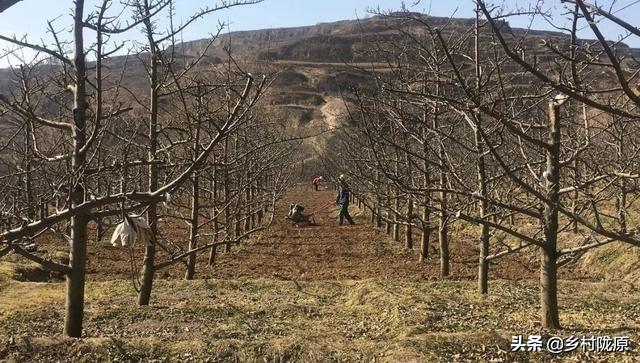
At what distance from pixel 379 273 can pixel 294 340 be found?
7.15 m

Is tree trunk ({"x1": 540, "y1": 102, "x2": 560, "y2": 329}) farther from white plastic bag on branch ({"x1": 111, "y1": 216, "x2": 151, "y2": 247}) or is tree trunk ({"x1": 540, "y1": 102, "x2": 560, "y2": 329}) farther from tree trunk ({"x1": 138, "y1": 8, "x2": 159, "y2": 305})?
tree trunk ({"x1": 138, "y1": 8, "x2": 159, "y2": 305})

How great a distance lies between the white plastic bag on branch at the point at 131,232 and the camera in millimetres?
4191

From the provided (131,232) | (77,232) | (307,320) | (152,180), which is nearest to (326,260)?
(307,320)

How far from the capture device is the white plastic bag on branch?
13.8ft

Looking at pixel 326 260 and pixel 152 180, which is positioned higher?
pixel 152 180

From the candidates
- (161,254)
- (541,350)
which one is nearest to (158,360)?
(541,350)

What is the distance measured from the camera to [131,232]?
425 centimetres

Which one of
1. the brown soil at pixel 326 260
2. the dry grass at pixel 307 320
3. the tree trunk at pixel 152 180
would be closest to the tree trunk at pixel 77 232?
the dry grass at pixel 307 320

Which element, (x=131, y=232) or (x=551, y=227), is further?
(x=551, y=227)

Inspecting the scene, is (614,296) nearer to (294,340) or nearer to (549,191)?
(549,191)

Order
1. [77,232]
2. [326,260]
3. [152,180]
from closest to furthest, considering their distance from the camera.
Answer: [77,232]
[152,180]
[326,260]

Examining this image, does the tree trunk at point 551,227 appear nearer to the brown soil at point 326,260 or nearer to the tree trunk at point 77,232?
the brown soil at point 326,260

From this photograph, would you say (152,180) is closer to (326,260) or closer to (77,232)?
(77,232)

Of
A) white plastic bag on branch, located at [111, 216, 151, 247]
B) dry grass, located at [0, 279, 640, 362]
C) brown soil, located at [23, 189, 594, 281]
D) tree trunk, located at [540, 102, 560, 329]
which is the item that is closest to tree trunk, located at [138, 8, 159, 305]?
dry grass, located at [0, 279, 640, 362]
